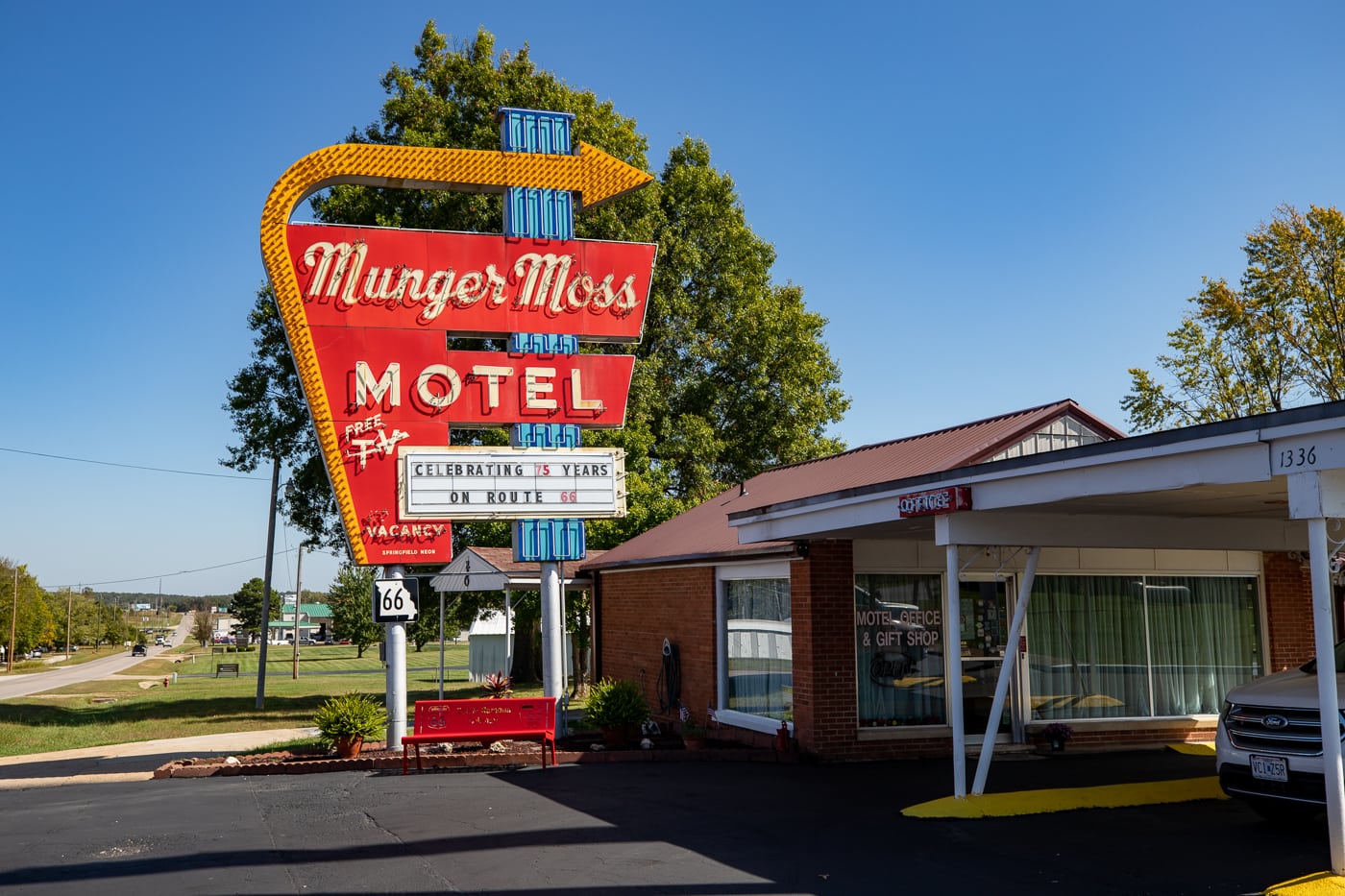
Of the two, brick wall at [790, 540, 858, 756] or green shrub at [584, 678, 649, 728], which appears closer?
brick wall at [790, 540, 858, 756]

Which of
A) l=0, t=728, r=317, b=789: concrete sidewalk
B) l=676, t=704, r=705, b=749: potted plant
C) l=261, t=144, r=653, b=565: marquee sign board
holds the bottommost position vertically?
l=0, t=728, r=317, b=789: concrete sidewalk

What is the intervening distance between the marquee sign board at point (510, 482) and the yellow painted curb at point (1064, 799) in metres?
6.95

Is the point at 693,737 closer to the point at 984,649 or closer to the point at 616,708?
the point at 616,708

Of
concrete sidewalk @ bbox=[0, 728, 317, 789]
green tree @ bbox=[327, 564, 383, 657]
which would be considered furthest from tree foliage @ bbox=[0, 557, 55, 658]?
concrete sidewalk @ bbox=[0, 728, 317, 789]

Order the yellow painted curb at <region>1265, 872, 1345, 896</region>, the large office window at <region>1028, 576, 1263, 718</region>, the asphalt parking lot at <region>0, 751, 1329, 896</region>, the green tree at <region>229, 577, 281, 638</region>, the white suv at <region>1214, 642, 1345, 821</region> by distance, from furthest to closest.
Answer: the green tree at <region>229, 577, 281, 638</region>
the large office window at <region>1028, 576, 1263, 718</region>
the white suv at <region>1214, 642, 1345, 821</region>
the asphalt parking lot at <region>0, 751, 1329, 896</region>
the yellow painted curb at <region>1265, 872, 1345, 896</region>

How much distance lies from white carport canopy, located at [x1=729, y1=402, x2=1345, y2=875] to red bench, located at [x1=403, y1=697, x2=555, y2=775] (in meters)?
3.54

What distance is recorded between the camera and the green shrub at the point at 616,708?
16422 mm

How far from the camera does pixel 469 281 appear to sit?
1623cm

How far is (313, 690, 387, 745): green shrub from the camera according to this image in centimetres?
1549

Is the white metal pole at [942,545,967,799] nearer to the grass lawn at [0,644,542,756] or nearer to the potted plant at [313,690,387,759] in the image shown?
the potted plant at [313,690,387,759]

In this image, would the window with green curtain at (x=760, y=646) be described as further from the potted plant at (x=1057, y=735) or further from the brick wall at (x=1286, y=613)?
the brick wall at (x=1286, y=613)

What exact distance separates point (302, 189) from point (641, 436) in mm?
16301

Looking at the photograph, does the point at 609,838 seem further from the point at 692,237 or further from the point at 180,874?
the point at 692,237

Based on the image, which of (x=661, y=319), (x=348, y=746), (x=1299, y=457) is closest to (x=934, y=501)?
(x=1299, y=457)
